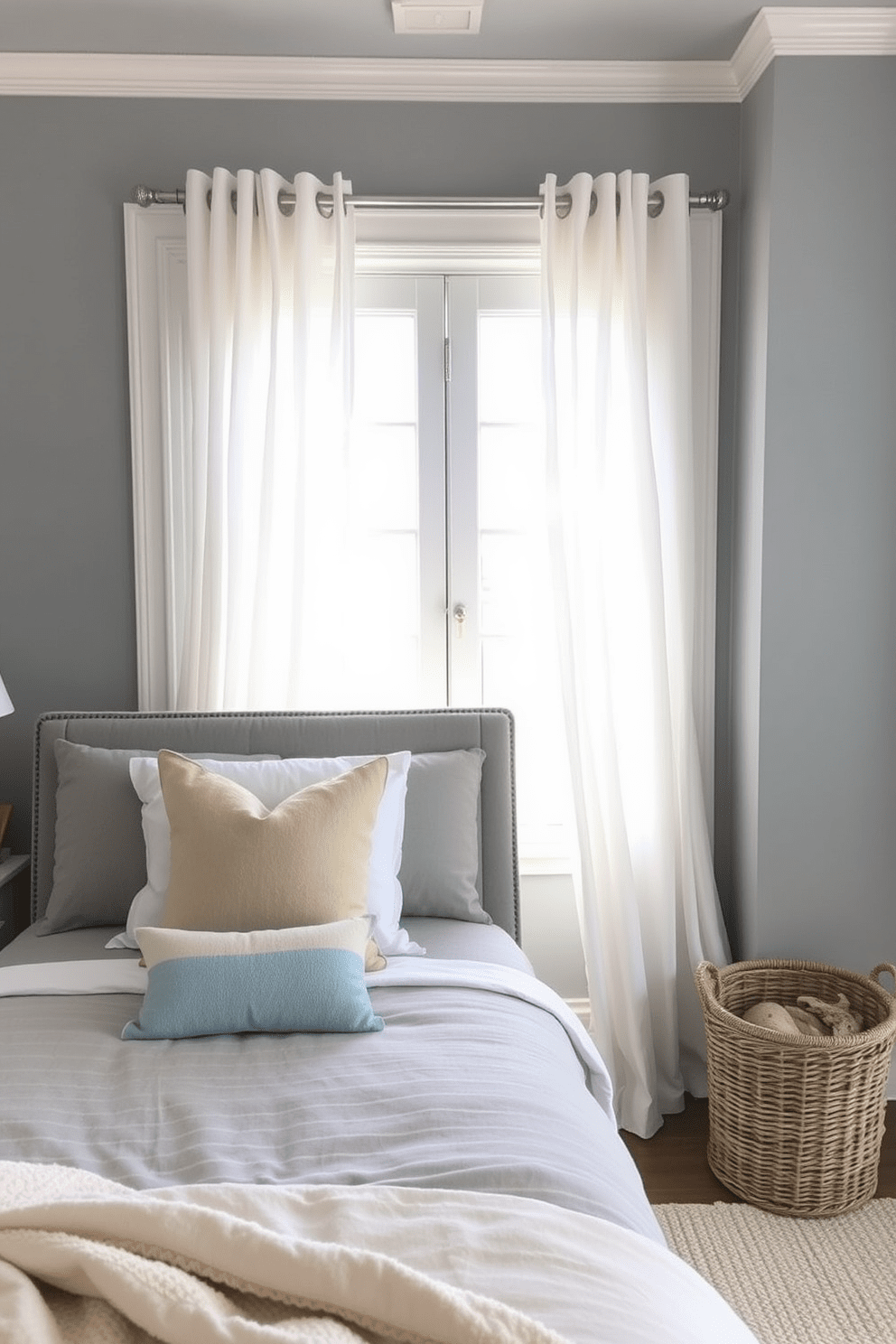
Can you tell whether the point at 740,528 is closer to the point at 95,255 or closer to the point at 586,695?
the point at 586,695

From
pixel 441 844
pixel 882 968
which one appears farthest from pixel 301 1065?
pixel 882 968

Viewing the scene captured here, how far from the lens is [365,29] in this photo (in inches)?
103

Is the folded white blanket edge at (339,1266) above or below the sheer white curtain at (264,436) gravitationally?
below

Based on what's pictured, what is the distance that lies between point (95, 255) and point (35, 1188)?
92.6 inches

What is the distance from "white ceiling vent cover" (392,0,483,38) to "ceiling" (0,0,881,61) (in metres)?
0.03

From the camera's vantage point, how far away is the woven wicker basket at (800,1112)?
238 centimetres

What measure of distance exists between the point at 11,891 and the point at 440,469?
5.24 feet

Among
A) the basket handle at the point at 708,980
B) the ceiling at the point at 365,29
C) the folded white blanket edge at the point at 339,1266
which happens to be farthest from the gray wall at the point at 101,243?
the folded white blanket edge at the point at 339,1266

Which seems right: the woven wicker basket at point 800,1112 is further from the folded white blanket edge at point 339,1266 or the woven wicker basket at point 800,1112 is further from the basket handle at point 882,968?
the folded white blanket edge at point 339,1266

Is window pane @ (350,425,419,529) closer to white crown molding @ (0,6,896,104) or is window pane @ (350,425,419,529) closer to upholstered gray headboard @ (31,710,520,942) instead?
upholstered gray headboard @ (31,710,520,942)

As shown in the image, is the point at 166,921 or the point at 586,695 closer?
the point at 166,921

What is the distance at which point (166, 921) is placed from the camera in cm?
208

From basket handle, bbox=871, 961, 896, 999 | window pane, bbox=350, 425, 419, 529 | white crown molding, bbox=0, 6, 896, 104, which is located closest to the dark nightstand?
window pane, bbox=350, 425, 419, 529

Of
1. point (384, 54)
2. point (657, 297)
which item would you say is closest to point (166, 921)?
point (657, 297)
